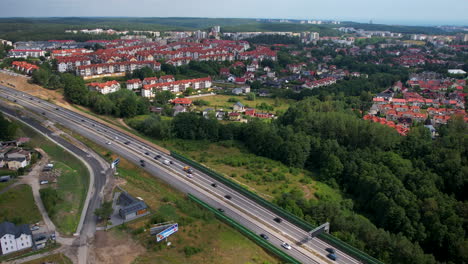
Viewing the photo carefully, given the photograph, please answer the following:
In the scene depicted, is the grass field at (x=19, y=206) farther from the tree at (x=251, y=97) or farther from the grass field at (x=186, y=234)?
the tree at (x=251, y=97)

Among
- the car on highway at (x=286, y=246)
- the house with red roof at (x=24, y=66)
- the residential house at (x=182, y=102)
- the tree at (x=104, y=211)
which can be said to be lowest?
the car on highway at (x=286, y=246)

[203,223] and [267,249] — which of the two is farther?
[203,223]

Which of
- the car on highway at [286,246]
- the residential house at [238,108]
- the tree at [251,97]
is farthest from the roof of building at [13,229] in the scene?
the tree at [251,97]

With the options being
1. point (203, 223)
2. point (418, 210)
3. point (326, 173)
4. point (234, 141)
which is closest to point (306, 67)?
point (234, 141)

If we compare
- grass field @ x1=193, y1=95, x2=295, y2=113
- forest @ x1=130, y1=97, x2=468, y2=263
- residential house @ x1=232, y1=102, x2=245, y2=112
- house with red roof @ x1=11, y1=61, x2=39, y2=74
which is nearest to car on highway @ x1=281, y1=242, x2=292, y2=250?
forest @ x1=130, y1=97, x2=468, y2=263

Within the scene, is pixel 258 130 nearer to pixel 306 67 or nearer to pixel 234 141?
pixel 234 141

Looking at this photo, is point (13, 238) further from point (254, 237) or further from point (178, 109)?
point (178, 109)

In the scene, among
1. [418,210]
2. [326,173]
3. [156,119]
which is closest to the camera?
[418,210]

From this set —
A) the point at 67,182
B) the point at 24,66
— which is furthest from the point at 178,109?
the point at 24,66
